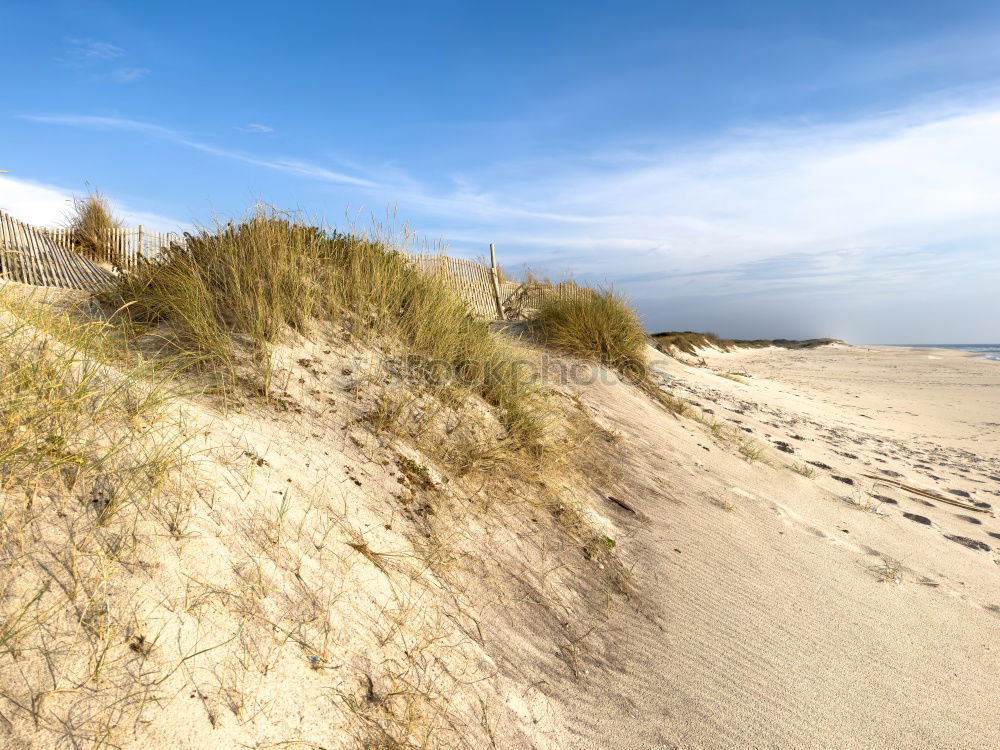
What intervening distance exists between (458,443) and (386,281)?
1630 millimetres

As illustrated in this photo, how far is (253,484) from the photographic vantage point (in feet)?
8.17

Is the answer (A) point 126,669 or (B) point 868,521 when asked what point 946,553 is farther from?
(A) point 126,669

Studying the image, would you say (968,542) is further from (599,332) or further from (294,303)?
(294,303)

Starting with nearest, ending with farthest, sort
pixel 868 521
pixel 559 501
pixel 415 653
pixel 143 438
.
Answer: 1. pixel 415 653
2. pixel 143 438
3. pixel 559 501
4. pixel 868 521

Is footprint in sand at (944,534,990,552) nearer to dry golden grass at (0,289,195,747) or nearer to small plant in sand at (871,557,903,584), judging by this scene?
small plant in sand at (871,557,903,584)

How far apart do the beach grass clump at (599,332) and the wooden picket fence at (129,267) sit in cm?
53

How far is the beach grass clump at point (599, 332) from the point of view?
7.21 metres

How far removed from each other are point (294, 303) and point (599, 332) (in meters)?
4.38

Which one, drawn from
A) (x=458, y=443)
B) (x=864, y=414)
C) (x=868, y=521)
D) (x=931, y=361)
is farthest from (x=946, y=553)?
(x=931, y=361)

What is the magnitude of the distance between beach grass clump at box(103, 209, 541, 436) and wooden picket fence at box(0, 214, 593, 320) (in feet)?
1.38

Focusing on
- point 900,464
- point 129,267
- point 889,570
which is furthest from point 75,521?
point 900,464

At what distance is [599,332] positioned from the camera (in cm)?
734

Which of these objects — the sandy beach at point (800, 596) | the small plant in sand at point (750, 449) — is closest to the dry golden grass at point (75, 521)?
the sandy beach at point (800, 596)

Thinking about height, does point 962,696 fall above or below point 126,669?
below
